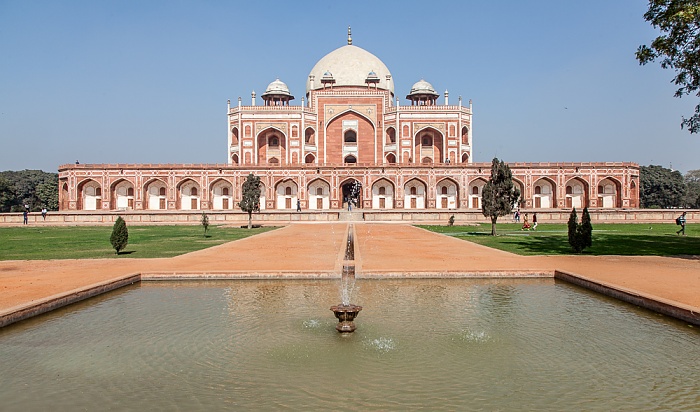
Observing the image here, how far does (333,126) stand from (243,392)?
39725mm

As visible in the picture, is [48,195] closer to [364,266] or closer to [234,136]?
[234,136]

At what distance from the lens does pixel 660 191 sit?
49.4m

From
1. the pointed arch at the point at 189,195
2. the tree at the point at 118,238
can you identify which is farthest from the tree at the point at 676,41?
the pointed arch at the point at 189,195

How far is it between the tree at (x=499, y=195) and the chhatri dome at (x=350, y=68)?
88.8 feet

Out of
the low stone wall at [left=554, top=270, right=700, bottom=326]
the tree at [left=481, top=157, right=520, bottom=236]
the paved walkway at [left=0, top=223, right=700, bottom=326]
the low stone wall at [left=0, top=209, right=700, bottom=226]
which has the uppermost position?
the tree at [left=481, top=157, right=520, bottom=236]

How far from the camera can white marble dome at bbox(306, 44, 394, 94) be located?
45031 millimetres

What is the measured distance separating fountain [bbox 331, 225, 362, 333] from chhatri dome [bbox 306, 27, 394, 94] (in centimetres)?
→ 3498

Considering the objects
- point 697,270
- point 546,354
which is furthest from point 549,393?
point 697,270

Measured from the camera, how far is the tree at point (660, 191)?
4916 centimetres

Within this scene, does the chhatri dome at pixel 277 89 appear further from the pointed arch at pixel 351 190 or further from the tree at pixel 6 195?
the tree at pixel 6 195

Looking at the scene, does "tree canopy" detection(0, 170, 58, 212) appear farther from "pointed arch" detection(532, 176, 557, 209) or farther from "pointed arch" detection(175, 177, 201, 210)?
"pointed arch" detection(532, 176, 557, 209)

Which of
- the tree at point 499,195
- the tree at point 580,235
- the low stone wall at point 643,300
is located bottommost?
the low stone wall at point 643,300

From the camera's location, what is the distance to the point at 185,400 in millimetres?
3836

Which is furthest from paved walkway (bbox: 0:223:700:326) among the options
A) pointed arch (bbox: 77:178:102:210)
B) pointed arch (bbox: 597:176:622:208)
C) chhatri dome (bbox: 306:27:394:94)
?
chhatri dome (bbox: 306:27:394:94)
